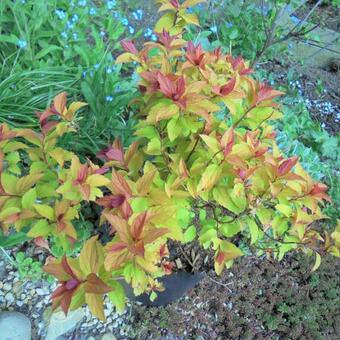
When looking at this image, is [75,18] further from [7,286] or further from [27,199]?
[27,199]

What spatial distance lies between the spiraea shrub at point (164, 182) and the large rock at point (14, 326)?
18.8 inches

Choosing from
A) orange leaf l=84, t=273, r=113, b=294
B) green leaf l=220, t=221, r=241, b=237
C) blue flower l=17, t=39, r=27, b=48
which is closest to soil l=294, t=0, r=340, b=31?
blue flower l=17, t=39, r=27, b=48

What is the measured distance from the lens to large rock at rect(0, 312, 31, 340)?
1822 mm

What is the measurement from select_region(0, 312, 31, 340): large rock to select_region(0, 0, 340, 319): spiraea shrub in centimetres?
48

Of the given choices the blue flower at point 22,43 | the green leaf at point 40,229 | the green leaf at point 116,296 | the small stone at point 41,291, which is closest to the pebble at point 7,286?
the small stone at point 41,291

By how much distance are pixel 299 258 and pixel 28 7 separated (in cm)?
199

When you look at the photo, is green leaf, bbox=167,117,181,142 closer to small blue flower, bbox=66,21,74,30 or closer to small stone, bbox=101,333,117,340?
small stone, bbox=101,333,117,340

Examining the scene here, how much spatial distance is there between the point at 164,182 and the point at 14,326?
0.82m

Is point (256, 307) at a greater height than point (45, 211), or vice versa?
point (45, 211)

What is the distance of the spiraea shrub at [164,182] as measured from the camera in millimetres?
1255

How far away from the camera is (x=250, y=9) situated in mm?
3848

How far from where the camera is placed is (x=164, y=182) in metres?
1.57

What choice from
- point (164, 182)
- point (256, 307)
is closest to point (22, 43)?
point (164, 182)

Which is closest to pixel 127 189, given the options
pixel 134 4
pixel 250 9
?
pixel 134 4
